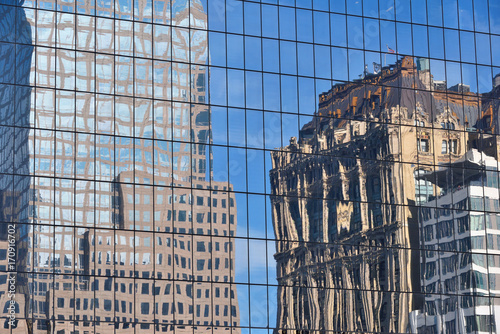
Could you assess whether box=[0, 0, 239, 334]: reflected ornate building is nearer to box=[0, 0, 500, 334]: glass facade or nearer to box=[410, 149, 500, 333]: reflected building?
box=[0, 0, 500, 334]: glass facade

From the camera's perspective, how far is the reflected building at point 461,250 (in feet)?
195

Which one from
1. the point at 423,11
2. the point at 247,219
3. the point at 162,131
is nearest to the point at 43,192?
the point at 162,131

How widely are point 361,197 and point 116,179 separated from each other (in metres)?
14.5

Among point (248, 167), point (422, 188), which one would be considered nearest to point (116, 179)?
point (248, 167)

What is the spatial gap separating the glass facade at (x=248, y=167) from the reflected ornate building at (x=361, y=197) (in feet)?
0.32

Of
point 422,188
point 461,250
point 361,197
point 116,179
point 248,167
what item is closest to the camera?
point 116,179

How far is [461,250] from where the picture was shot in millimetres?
60969

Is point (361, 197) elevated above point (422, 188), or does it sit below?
below

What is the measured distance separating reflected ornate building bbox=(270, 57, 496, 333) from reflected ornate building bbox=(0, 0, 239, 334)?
3.89 meters

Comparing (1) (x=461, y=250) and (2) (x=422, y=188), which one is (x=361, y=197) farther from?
(1) (x=461, y=250)

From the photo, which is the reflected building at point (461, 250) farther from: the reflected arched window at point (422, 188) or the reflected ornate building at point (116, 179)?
the reflected ornate building at point (116, 179)

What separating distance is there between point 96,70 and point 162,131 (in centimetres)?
480

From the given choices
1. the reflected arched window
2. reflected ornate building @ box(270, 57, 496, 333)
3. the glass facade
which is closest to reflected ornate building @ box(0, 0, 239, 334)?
the glass facade

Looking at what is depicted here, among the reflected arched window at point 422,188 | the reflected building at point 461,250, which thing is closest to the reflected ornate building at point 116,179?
the reflected arched window at point 422,188
